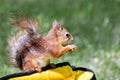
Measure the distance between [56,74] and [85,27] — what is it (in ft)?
13.9

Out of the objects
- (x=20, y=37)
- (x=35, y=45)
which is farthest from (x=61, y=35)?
(x=20, y=37)

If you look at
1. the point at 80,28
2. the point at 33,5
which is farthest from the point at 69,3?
the point at 80,28

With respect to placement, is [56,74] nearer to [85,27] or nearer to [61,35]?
[61,35]

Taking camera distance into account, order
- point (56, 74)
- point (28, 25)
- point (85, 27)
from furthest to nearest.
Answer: point (85, 27) < point (28, 25) < point (56, 74)

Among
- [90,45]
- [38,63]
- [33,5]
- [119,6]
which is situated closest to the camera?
[38,63]

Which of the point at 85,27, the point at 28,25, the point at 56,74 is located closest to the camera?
the point at 56,74

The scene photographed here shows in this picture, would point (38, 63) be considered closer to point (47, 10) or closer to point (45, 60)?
point (45, 60)

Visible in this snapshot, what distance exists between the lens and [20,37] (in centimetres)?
392

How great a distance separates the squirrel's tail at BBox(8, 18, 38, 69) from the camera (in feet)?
12.6

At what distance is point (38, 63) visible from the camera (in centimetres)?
371

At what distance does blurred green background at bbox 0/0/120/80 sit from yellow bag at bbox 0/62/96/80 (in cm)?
130

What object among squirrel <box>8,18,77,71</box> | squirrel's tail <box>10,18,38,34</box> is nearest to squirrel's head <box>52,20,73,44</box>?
squirrel <box>8,18,77,71</box>

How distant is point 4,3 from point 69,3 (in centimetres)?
103

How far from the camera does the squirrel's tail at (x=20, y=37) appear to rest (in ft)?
12.6
